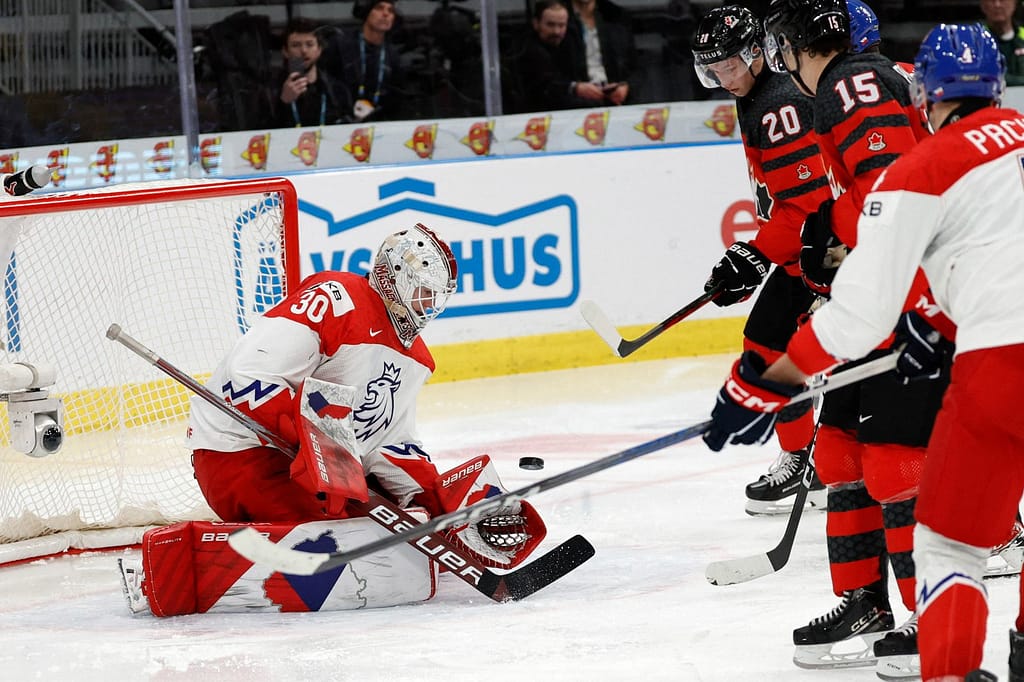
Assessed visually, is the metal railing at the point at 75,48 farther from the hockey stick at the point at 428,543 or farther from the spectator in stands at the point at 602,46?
the hockey stick at the point at 428,543

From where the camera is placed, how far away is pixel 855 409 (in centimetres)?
268

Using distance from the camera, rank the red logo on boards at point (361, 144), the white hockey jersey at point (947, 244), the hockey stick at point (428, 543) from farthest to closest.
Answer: the red logo on boards at point (361, 144) → the hockey stick at point (428, 543) → the white hockey jersey at point (947, 244)

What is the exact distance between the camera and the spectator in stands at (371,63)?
18.6ft

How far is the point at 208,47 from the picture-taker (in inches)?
213

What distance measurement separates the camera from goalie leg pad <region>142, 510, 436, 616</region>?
299 cm

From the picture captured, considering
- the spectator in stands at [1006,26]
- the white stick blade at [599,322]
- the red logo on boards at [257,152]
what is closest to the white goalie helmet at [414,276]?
the white stick blade at [599,322]

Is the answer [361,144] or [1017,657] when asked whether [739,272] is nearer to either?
[1017,657]

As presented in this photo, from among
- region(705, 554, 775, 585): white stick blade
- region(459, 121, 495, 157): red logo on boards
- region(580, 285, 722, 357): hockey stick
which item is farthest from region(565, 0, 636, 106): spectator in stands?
region(705, 554, 775, 585): white stick blade

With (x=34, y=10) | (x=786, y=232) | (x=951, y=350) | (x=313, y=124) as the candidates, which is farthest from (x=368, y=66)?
(x=951, y=350)

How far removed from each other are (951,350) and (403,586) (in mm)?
1256

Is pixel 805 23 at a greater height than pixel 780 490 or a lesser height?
greater

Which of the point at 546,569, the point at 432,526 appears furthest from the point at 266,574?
the point at 432,526

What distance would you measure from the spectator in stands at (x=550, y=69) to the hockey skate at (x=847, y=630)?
3.52 metres

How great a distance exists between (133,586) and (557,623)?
860 millimetres
